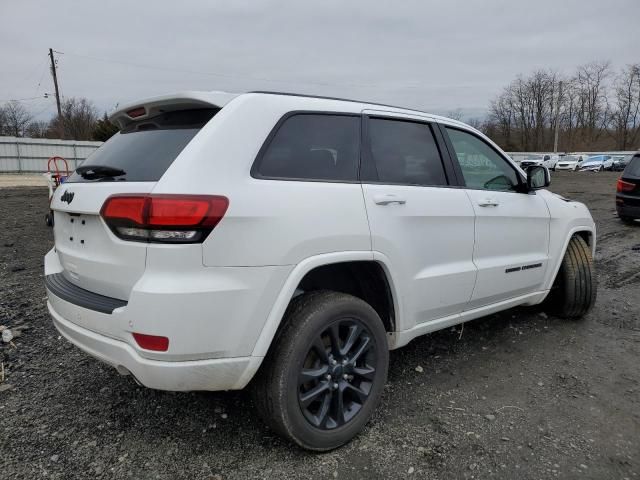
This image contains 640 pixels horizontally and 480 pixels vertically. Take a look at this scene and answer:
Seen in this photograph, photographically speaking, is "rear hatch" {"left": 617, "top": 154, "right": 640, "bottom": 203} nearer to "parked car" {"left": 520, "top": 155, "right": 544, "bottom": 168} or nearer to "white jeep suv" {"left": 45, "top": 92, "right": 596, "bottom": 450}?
"parked car" {"left": 520, "top": 155, "right": 544, "bottom": 168}

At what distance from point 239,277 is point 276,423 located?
775mm

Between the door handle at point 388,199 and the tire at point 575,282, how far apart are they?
96.9 inches

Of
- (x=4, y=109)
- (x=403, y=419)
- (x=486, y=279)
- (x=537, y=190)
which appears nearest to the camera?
(x=403, y=419)

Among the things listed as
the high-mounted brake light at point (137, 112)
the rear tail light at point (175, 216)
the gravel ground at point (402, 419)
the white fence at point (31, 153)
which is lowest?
the gravel ground at point (402, 419)

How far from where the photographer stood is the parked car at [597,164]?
1676 inches

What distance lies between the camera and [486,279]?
336 centimetres

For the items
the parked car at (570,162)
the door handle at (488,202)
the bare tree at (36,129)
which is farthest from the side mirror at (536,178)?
the bare tree at (36,129)

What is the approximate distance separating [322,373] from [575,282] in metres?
3.04

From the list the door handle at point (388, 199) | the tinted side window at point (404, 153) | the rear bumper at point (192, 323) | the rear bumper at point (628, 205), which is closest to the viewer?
the rear bumper at point (192, 323)

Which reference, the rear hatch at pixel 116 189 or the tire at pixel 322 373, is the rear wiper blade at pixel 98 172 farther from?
the tire at pixel 322 373

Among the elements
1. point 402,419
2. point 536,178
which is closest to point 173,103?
point 402,419

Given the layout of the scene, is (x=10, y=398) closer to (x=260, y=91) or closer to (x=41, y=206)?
(x=260, y=91)

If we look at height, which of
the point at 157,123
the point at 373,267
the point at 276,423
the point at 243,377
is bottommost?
the point at 276,423

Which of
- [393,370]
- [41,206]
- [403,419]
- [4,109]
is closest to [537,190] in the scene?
[393,370]
